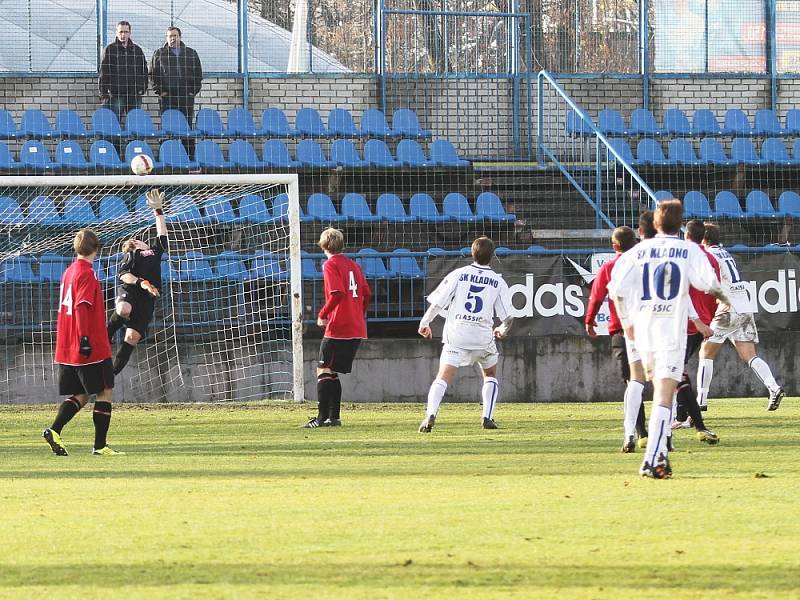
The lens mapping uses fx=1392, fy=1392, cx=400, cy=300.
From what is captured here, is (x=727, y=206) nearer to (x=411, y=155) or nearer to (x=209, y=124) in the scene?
(x=411, y=155)

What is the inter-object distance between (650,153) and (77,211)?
9138 mm

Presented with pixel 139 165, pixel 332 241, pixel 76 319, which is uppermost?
pixel 139 165

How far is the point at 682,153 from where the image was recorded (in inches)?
870

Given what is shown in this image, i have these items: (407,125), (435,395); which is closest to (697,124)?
(407,125)

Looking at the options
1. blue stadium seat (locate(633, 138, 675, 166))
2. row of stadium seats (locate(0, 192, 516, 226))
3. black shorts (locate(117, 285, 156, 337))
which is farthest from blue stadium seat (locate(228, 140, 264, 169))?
black shorts (locate(117, 285, 156, 337))

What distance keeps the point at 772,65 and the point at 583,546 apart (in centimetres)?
2046

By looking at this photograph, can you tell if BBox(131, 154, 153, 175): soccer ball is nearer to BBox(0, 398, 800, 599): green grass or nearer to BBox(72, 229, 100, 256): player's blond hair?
BBox(0, 398, 800, 599): green grass

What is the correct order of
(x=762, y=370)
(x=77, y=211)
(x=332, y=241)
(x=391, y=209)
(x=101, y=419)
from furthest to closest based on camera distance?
(x=391, y=209) < (x=77, y=211) < (x=762, y=370) < (x=332, y=241) < (x=101, y=419)

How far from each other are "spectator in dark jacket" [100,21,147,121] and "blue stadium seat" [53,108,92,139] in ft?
2.01

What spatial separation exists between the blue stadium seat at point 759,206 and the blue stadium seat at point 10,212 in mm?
10313

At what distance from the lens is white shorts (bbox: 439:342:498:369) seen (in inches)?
485

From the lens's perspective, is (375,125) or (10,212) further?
(375,125)

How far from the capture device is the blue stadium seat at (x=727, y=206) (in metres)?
20.4

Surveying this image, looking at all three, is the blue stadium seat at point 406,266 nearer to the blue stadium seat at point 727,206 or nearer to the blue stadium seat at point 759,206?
the blue stadium seat at point 727,206
